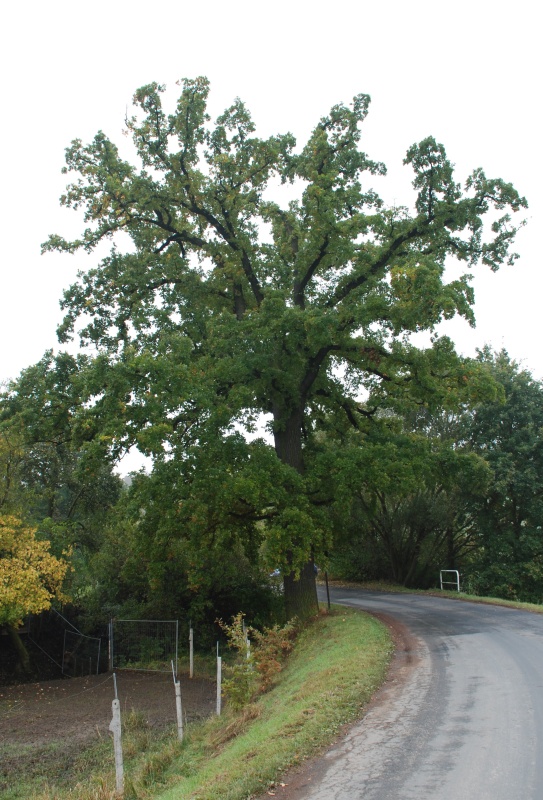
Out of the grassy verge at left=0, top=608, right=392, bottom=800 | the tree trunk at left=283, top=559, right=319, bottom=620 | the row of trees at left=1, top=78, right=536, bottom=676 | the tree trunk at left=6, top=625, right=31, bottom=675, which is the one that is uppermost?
the row of trees at left=1, top=78, right=536, bottom=676

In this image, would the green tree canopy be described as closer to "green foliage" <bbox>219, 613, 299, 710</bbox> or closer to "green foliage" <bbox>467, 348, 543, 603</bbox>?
"green foliage" <bbox>219, 613, 299, 710</bbox>

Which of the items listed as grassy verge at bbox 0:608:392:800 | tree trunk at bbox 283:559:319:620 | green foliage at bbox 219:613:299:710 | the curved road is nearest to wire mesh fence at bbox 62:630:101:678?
tree trunk at bbox 283:559:319:620

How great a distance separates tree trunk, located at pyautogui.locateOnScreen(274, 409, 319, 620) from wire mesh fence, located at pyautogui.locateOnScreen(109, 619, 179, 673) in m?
4.38

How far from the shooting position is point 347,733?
7.01 metres

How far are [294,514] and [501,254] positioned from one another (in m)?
9.38

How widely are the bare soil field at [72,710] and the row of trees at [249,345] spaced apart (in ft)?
9.40

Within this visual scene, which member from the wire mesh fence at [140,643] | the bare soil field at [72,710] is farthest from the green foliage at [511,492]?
the bare soil field at [72,710]

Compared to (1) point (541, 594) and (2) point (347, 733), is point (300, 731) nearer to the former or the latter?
(2) point (347, 733)

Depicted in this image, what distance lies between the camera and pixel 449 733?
6793 mm

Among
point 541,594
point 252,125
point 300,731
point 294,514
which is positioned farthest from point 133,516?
point 541,594

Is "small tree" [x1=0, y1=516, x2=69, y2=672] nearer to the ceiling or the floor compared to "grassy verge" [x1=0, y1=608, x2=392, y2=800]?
nearer to the ceiling

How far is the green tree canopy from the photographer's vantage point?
1430 centimetres

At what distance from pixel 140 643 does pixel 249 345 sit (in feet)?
35.1

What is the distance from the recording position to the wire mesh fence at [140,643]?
1883cm
